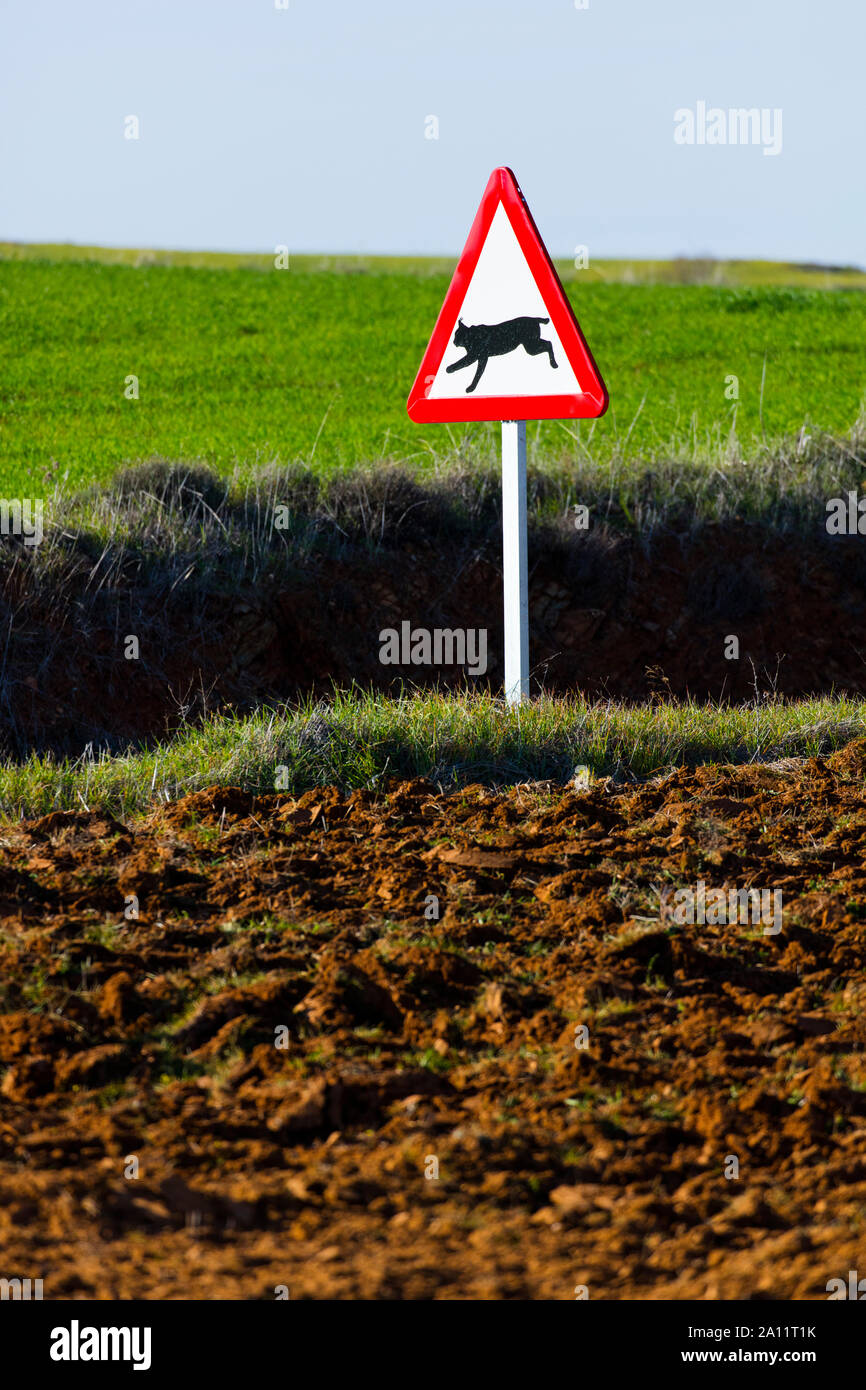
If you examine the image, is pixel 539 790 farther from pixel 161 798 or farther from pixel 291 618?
pixel 291 618

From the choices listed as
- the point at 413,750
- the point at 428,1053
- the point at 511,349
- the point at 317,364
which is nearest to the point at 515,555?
the point at 511,349

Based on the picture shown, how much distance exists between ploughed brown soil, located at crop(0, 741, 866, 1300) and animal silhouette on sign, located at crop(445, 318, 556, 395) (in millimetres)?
2126

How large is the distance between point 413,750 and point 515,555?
1.11m

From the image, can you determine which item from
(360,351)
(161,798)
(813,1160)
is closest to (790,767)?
(161,798)

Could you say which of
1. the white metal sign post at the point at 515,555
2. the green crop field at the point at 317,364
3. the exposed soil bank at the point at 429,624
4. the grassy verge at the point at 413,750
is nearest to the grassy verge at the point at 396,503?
the exposed soil bank at the point at 429,624

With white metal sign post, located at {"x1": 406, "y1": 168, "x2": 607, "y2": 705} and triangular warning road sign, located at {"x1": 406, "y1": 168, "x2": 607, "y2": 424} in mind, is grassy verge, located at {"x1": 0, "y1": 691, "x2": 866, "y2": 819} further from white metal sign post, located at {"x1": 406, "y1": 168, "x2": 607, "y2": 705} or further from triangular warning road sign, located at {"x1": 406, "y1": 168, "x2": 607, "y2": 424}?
triangular warning road sign, located at {"x1": 406, "y1": 168, "x2": 607, "y2": 424}

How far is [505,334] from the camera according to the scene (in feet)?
20.2

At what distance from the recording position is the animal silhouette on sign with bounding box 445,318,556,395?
6.10 meters

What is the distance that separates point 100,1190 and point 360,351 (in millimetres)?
18022

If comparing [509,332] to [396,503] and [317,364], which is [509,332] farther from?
[317,364]

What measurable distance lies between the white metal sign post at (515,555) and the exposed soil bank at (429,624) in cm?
158

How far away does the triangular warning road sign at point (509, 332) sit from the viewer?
6.05 metres

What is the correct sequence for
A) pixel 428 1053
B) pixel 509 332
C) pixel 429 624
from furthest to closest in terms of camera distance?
pixel 429 624 < pixel 509 332 < pixel 428 1053
